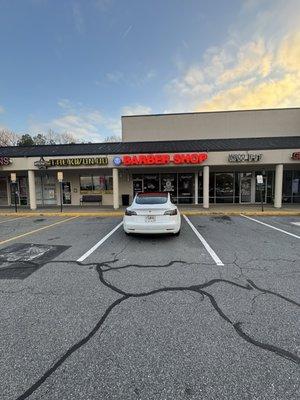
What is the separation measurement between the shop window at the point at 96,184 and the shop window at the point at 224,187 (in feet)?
28.9

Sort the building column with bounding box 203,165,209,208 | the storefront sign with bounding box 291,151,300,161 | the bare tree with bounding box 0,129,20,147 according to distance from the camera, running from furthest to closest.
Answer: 1. the bare tree with bounding box 0,129,20,147
2. the building column with bounding box 203,165,209,208
3. the storefront sign with bounding box 291,151,300,161

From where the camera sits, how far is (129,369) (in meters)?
2.44

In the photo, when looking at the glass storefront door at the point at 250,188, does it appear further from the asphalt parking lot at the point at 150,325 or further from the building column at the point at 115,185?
the asphalt parking lot at the point at 150,325

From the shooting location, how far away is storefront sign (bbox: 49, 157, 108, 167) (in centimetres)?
1658

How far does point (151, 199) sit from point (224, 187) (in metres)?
12.7

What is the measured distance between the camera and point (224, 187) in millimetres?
19516

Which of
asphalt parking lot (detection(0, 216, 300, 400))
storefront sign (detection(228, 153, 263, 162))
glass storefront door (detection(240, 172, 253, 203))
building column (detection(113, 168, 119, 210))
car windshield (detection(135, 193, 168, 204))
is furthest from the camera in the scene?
glass storefront door (detection(240, 172, 253, 203))

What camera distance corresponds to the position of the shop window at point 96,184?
19828 millimetres

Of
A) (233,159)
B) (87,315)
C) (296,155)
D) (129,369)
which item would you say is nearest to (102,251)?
(87,315)

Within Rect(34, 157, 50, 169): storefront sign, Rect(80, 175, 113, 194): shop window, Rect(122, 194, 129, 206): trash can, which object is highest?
Rect(34, 157, 50, 169): storefront sign

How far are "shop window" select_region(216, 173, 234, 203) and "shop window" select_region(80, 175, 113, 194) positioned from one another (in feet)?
28.9

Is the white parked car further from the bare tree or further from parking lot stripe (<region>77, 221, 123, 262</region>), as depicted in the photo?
the bare tree

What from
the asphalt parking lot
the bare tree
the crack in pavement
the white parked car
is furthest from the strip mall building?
the bare tree

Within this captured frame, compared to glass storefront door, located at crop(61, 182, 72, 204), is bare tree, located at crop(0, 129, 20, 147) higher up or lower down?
higher up
